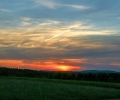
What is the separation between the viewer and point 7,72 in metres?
87.1

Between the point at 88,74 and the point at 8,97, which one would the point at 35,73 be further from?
the point at 8,97

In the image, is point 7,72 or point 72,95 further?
point 7,72

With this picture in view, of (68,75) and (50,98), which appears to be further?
(68,75)

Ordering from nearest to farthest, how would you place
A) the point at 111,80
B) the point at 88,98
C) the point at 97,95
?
the point at 88,98, the point at 97,95, the point at 111,80

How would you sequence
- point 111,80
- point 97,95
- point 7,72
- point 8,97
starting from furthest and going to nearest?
point 7,72 → point 111,80 → point 97,95 → point 8,97

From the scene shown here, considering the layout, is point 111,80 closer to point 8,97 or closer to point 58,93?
point 58,93

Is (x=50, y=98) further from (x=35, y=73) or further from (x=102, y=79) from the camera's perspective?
(x=35, y=73)

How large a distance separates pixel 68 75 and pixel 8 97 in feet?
168

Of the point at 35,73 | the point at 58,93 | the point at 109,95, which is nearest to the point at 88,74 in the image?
the point at 35,73

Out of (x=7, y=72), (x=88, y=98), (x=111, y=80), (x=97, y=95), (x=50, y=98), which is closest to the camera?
(x=50, y=98)

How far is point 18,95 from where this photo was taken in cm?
2978

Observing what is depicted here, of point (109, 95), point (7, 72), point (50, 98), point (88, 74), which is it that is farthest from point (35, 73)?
point (50, 98)

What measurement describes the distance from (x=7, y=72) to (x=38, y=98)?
193 ft

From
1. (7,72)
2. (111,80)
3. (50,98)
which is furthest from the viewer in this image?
(7,72)
